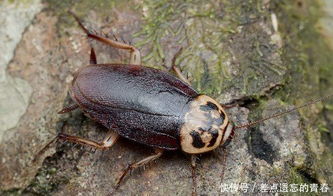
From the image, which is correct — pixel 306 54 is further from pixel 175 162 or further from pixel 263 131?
pixel 175 162

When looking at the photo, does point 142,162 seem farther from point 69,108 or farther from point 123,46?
point 123,46

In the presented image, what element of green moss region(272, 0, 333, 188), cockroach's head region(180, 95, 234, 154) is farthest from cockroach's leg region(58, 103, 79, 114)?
green moss region(272, 0, 333, 188)

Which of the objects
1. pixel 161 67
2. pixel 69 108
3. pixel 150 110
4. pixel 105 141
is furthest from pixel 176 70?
pixel 69 108

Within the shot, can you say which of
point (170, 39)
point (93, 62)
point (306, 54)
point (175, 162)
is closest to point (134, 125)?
point (175, 162)

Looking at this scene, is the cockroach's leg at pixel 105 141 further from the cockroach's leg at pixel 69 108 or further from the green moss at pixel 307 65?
the green moss at pixel 307 65

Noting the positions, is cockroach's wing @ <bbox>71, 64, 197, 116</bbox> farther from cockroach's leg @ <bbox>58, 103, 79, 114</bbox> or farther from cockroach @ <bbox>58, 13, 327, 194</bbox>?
cockroach's leg @ <bbox>58, 103, 79, 114</bbox>

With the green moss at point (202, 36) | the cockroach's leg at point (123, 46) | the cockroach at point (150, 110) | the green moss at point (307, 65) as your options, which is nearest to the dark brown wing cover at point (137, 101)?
the cockroach at point (150, 110)
